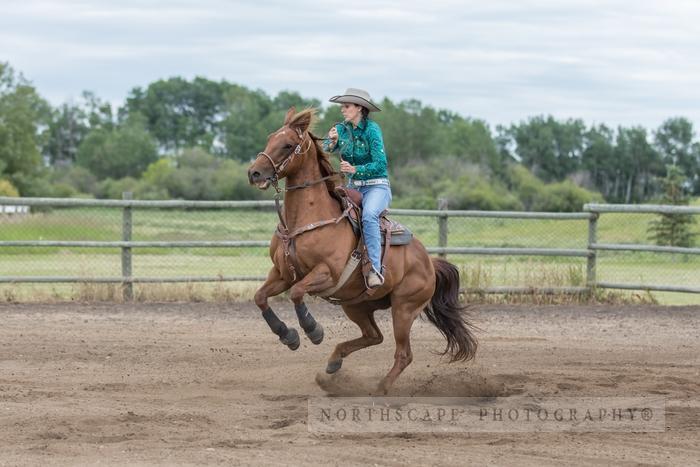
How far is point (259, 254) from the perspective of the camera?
27422mm

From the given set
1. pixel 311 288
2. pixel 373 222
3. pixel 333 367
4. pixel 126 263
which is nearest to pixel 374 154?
pixel 373 222

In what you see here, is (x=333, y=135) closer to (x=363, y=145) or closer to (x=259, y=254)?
(x=363, y=145)

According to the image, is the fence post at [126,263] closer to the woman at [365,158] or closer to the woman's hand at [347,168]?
the woman at [365,158]

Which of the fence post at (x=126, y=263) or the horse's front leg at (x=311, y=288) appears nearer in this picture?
the horse's front leg at (x=311, y=288)

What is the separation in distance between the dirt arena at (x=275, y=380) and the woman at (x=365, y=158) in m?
1.29

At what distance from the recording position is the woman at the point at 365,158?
28.6 ft

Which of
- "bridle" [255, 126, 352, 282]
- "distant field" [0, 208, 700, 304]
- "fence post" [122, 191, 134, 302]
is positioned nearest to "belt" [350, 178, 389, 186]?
"bridle" [255, 126, 352, 282]

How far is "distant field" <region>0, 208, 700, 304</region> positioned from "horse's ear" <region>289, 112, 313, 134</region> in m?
7.18

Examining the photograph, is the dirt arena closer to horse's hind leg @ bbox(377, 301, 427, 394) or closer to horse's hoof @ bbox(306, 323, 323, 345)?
horse's hind leg @ bbox(377, 301, 427, 394)

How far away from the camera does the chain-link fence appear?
49.4 feet

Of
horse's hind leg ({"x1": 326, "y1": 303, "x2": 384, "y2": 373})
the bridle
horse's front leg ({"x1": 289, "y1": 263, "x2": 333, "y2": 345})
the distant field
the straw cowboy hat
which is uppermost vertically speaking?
the straw cowboy hat

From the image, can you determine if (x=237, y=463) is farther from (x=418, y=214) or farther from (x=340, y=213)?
(x=418, y=214)

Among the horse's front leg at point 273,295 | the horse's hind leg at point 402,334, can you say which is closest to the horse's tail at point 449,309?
the horse's hind leg at point 402,334

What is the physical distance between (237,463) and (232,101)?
8313cm
